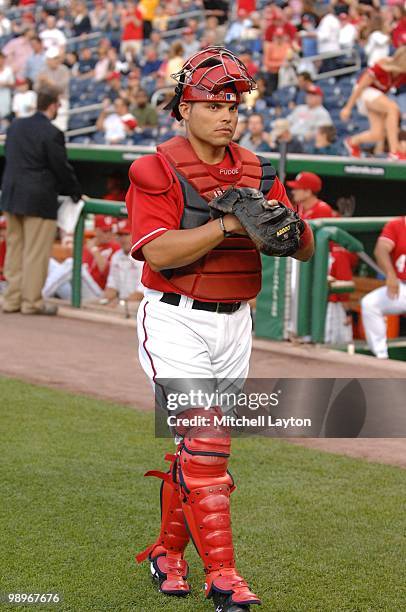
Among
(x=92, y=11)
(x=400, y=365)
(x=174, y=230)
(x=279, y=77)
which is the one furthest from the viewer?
(x=92, y=11)

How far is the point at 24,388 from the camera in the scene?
700 cm

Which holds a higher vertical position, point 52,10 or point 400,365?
point 52,10

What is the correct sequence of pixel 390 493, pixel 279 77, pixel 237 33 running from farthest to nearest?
pixel 237 33 < pixel 279 77 < pixel 390 493

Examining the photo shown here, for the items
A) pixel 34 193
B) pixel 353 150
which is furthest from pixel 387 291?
pixel 353 150

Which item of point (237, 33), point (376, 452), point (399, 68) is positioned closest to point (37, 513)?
point (376, 452)

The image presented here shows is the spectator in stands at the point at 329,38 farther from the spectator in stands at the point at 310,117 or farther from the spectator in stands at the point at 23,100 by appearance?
the spectator in stands at the point at 23,100

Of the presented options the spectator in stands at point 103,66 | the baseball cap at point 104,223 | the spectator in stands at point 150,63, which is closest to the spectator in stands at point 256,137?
the baseball cap at point 104,223

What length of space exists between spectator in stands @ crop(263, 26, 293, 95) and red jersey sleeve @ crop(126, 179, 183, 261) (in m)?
12.4

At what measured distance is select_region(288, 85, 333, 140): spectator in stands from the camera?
42.3 ft

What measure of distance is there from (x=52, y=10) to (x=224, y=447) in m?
22.1

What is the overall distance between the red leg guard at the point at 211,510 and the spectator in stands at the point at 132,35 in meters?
16.9

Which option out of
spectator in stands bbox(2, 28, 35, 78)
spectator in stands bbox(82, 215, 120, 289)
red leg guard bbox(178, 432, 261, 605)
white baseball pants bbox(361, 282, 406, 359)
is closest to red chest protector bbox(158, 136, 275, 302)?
red leg guard bbox(178, 432, 261, 605)

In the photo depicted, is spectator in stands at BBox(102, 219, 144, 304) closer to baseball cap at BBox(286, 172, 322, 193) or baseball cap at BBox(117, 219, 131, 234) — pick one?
baseball cap at BBox(117, 219, 131, 234)

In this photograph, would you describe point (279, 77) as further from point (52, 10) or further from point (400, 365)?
point (52, 10)
